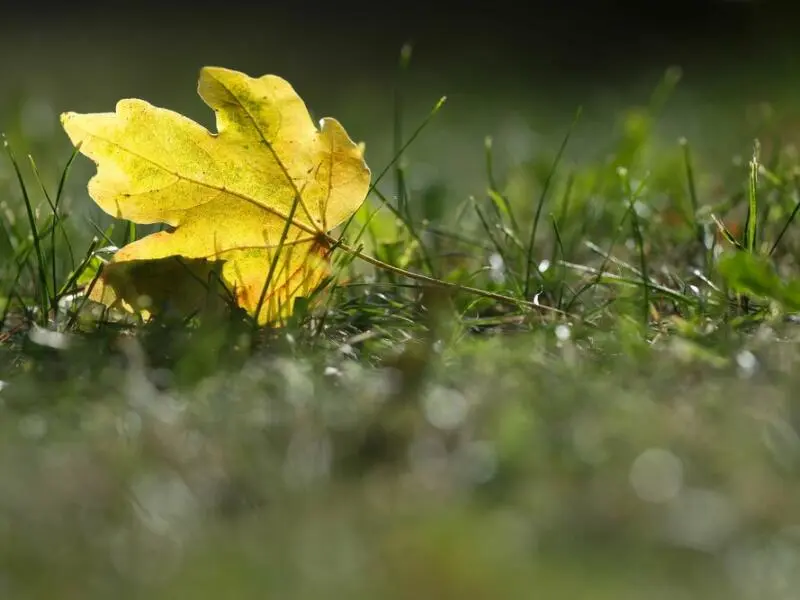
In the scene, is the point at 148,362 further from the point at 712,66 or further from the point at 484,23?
the point at 484,23

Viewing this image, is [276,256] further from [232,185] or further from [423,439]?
[423,439]

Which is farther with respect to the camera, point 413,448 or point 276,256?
point 276,256

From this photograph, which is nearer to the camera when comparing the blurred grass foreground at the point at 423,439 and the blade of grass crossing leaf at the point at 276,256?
the blurred grass foreground at the point at 423,439

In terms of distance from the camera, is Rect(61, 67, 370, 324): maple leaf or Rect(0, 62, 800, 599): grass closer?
Rect(0, 62, 800, 599): grass

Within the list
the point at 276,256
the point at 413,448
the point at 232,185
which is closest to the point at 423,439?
the point at 413,448
